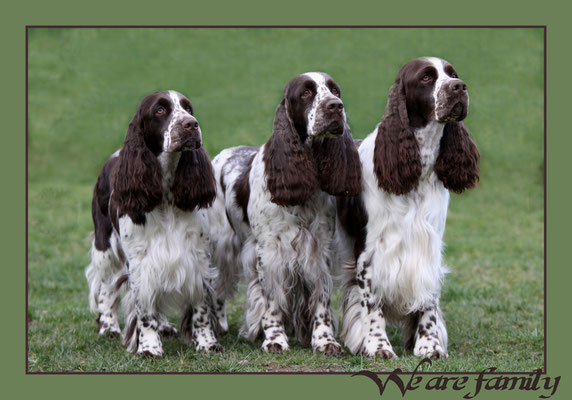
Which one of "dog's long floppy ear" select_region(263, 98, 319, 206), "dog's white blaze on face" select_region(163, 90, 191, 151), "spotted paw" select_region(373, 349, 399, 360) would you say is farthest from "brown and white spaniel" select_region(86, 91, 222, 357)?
"spotted paw" select_region(373, 349, 399, 360)

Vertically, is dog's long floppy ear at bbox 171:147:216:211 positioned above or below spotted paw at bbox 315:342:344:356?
above

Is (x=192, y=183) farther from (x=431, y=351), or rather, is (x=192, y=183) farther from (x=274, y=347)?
(x=431, y=351)

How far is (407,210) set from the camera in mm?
6031

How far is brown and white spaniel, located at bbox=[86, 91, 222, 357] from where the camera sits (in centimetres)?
600

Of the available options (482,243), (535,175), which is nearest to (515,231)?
(482,243)

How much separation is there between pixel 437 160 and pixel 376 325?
4.44 feet

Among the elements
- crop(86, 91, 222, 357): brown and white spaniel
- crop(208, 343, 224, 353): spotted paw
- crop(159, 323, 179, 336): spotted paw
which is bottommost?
crop(159, 323, 179, 336): spotted paw

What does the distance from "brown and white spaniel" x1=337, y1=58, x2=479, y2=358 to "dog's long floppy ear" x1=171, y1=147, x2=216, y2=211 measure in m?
1.15

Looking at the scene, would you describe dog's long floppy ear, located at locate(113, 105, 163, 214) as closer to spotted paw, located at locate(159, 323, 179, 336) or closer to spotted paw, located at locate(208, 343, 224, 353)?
spotted paw, located at locate(208, 343, 224, 353)

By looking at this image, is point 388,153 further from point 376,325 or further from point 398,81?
point 376,325

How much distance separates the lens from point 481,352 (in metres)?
6.52

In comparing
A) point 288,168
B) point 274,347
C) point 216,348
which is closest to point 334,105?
point 288,168

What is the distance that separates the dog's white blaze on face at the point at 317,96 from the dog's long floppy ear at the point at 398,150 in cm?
46

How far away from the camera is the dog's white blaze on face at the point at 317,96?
233 inches
